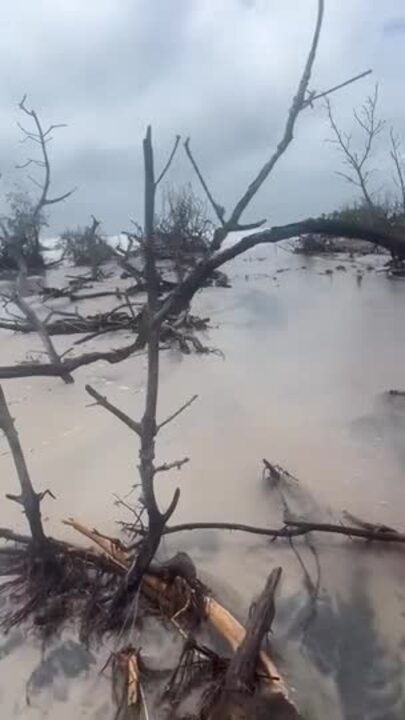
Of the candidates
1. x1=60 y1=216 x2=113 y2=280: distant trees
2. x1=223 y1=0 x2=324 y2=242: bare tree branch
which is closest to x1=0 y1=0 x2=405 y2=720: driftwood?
x1=223 y1=0 x2=324 y2=242: bare tree branch

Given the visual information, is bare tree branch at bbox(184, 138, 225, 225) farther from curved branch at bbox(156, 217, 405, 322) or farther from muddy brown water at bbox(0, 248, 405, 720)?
muddy brown water at bbox(0, 248, 405, 720)

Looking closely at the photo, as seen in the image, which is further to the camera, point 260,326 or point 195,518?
point 260,326

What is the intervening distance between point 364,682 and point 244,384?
3.40m

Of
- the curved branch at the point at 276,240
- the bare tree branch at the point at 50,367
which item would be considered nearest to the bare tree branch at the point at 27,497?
the bare tree branch at the point at 50,367

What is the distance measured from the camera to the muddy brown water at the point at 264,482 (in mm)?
2291

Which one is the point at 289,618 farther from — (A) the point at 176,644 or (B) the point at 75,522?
(B) the point at 75,522

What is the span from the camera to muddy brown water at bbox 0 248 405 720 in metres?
2.29

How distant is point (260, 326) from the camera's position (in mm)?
8070

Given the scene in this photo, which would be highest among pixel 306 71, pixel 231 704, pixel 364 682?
pixel 306 71

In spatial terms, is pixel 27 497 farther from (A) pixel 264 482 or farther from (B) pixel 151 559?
(A) pixel 264 482

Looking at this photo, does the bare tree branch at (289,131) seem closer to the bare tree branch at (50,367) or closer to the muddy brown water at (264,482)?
the bare tree branch at (50,367)

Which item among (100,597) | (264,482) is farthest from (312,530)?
(100,597)

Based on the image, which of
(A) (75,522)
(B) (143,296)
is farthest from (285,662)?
(B) (143,296)

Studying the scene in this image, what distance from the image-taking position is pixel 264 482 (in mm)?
3582
